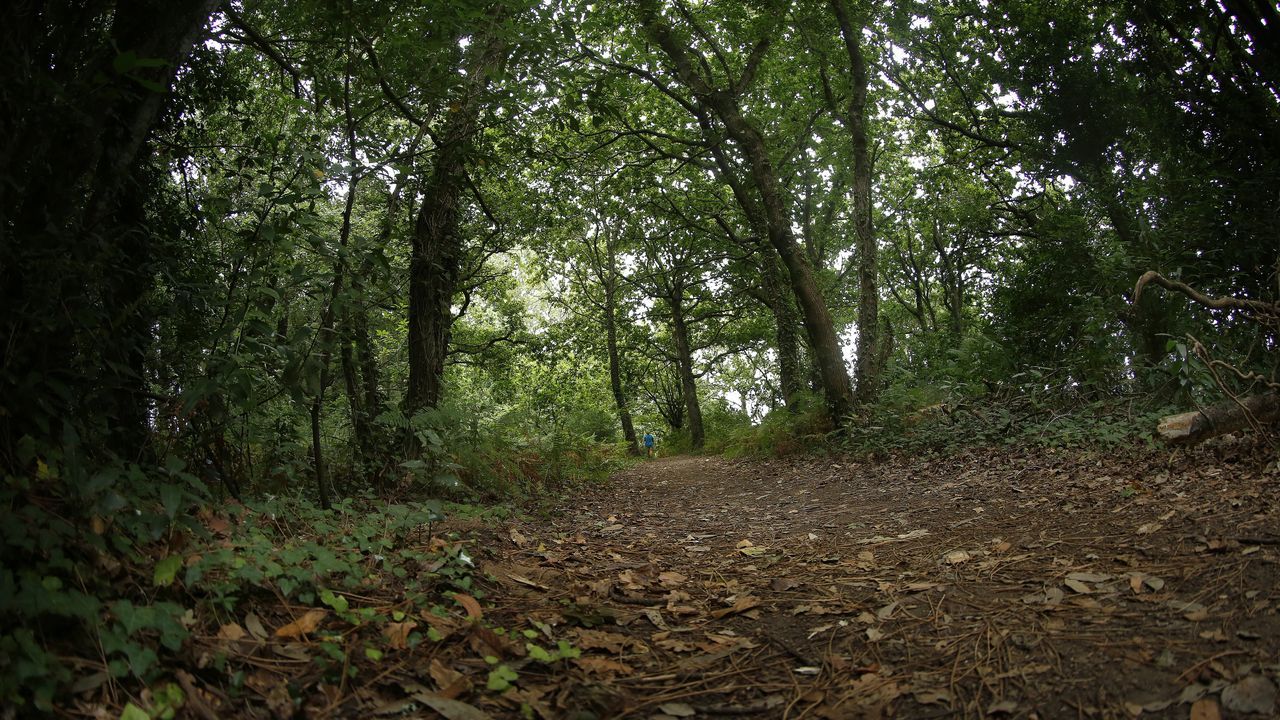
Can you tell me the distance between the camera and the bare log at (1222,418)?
4.74 m

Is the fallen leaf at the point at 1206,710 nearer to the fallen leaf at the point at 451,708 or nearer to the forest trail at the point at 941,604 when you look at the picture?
the forest trail at the point at 941,604

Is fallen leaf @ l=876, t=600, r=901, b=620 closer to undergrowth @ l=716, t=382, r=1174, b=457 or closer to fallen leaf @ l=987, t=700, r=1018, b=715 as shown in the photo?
fallen leaf @ l=987, t=700, r=1018, b=715

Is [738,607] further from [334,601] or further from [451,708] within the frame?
[334,601]

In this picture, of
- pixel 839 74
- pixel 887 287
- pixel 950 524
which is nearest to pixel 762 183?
pixel 839 74

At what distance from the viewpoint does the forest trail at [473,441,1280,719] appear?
1995mm

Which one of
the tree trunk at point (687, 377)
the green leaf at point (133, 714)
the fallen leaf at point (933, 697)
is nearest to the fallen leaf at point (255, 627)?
the green leaf at point (133, 714)

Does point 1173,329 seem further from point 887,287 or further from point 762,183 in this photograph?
point 887,287

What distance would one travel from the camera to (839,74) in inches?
467

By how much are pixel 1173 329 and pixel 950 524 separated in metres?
4.78

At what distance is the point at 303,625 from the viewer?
7.55ft

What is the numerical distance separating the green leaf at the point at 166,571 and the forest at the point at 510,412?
Result: 0.04 ft

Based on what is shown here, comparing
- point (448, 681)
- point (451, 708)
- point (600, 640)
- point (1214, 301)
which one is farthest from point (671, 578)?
point (1214, 301)

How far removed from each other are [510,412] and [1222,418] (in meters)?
6.34

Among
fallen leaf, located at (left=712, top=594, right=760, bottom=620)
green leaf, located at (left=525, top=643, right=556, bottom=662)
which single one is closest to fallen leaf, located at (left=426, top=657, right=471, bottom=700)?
green leaf, located at (left=525, top=643, right=556, bottom=662)
